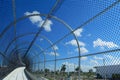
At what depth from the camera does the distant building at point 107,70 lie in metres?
5.91

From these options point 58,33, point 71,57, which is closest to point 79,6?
point 71,57

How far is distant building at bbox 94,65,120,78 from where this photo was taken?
19.4 feet

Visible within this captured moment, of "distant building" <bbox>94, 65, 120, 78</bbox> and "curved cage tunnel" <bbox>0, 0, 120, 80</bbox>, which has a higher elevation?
"curved cage tunnel" <bbox>0, 0, 120, 80</bbox>

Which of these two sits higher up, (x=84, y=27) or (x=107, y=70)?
(x=84, y=27)

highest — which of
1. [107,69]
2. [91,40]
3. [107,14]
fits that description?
[107,14]

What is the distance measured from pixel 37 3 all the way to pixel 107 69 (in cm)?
408

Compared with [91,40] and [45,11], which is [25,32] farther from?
[91,40]

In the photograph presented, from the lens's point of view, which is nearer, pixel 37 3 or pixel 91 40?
pixel 91 40

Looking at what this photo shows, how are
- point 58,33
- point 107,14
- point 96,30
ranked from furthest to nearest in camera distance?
1. point 58,33
2. point 96,30
3. point 107,14

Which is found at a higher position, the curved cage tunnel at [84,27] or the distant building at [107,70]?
the curved cage tunnel at [84,27]

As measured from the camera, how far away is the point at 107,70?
21.1 feet

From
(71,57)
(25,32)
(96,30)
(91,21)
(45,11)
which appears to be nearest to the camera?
(96,30)

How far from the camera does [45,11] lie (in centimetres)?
920

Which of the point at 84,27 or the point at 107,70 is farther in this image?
the point at 84,27
